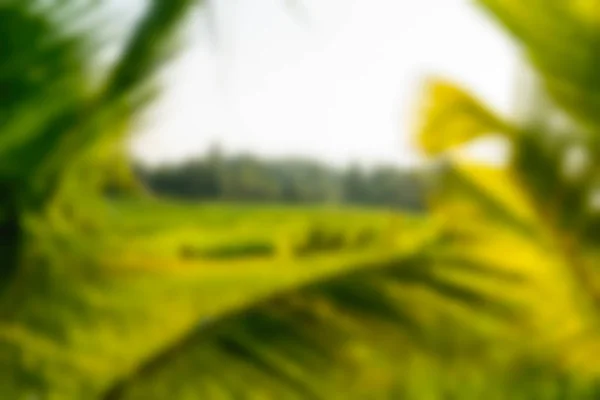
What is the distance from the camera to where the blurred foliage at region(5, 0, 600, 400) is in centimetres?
60

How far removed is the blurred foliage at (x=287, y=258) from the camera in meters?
0.60

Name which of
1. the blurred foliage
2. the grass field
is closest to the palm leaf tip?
the blurred foliage

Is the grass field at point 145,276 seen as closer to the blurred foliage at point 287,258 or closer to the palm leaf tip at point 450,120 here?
the blurred foliage at point 287,258

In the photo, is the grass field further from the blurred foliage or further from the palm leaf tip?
the palm leaf tip

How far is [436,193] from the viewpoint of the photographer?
0.85 metres

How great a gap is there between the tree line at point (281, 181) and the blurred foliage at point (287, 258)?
0.4 inches

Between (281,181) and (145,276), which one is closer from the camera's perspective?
(145,276)

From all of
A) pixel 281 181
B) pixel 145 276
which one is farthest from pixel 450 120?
pixel 145 276

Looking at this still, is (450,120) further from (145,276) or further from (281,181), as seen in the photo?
(145,276)

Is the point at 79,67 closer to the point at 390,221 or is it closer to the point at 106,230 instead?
the point at 106,230

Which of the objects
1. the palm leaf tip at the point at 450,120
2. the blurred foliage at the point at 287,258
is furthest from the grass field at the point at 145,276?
the palm leaf tip at the point at 450,120

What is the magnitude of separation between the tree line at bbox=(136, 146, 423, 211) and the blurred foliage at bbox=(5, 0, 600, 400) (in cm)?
1

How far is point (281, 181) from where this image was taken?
833mm

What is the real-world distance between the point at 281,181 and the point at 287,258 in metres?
0.14
